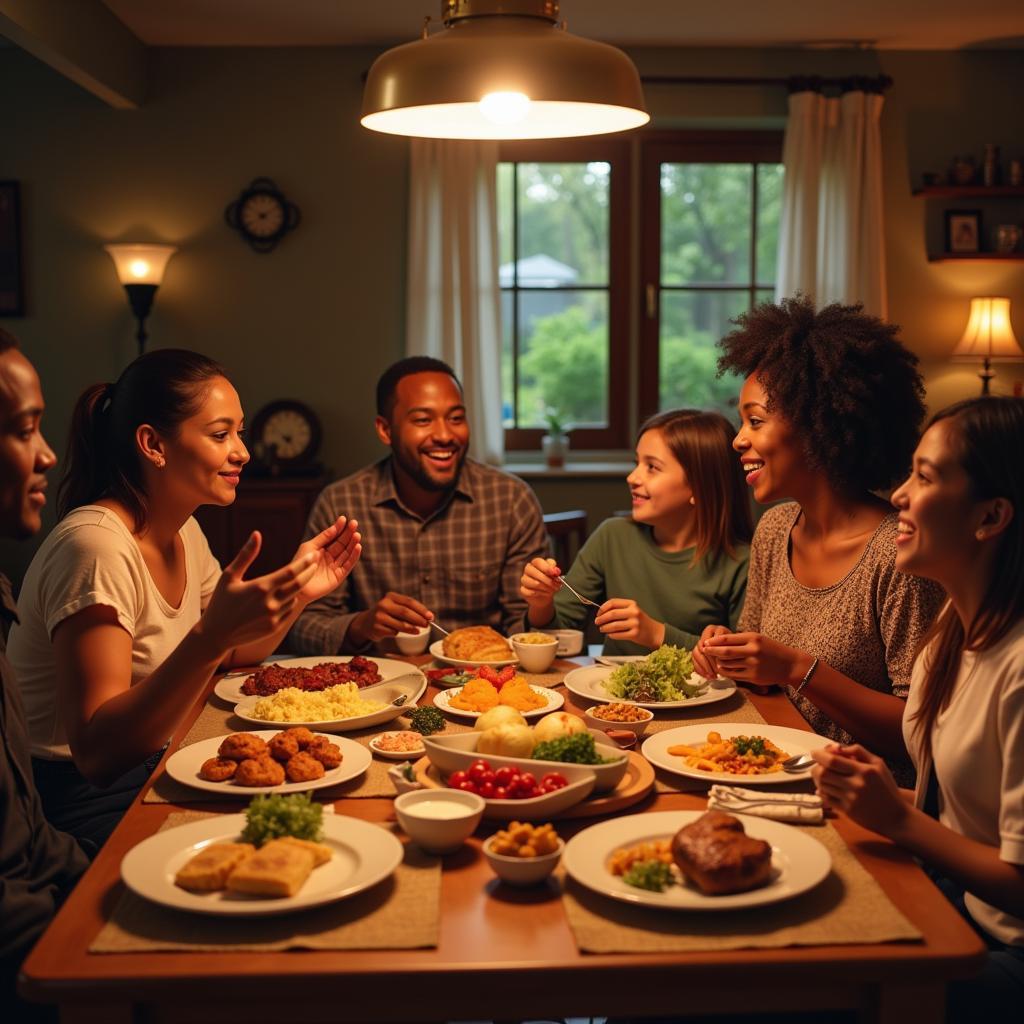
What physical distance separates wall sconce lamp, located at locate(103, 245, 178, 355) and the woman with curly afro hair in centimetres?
338

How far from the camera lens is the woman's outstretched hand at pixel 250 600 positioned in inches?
63.0

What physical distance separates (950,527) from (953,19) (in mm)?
4007

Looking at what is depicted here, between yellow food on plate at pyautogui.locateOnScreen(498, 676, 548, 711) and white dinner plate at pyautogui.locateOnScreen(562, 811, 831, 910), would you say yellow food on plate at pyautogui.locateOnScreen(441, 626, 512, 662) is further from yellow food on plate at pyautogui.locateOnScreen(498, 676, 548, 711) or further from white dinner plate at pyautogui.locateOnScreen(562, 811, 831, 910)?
white dinner plate at pyautogui.locateOnScreen(562, 811, 831, 910)

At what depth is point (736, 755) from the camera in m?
1.74

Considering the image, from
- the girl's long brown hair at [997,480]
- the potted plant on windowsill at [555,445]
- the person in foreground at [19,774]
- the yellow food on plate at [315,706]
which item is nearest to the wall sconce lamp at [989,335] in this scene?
the potted plant on windowsill at [555,445]

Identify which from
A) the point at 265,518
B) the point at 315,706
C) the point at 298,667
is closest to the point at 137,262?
the point at 265,518

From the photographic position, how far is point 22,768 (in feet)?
5.33

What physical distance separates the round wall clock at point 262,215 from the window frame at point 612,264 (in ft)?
3.33

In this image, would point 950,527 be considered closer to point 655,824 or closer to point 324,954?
point 655,824

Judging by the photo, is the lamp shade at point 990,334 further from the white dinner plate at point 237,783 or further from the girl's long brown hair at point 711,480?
the white dinner plate at point 237,783

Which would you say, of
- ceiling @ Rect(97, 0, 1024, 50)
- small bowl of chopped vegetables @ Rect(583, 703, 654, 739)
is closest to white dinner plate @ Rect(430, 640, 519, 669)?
small bowl of chopped vegetables @ Rect(583, 703, 654, 739)

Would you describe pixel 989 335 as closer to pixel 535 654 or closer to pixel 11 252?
pixel 535 654

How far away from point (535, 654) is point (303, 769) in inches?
29.1

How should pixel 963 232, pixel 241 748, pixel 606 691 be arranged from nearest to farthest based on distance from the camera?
1. pixel 241 748
2. pixel 606 691
3. pixel 963 232
